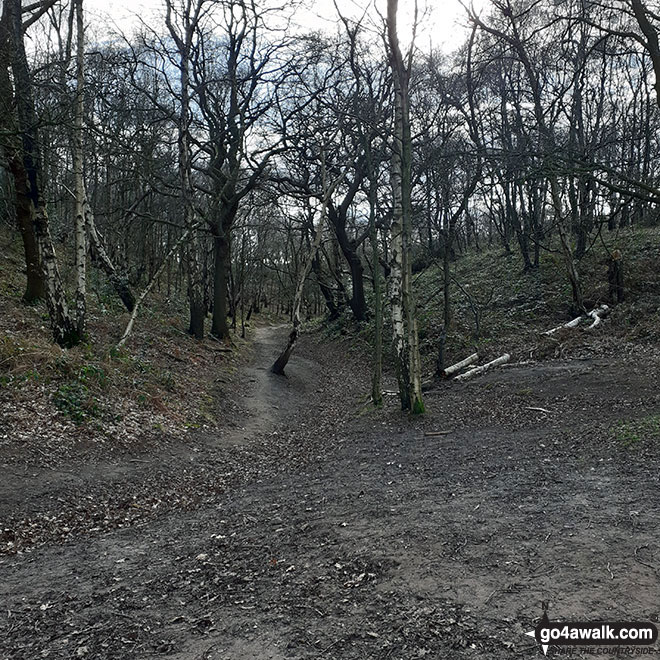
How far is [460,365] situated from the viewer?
14.1 metres

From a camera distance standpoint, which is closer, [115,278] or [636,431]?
[636,431]

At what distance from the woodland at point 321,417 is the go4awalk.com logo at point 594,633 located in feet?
0.33

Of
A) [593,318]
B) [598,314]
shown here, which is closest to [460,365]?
[593,318]

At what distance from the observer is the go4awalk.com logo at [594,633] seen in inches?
113

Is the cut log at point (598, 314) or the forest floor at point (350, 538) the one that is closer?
the forest floor at point (350, 538)

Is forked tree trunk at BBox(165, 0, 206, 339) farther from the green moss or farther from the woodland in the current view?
the green moss

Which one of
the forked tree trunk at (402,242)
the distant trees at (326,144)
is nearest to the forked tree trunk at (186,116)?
the distant trees at (326,144)

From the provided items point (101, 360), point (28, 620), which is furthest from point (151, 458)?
point (28, 620)

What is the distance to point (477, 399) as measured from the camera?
1109cm

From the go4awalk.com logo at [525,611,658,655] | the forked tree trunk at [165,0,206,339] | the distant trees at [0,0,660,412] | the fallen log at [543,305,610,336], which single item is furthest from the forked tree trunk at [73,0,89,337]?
the fallen log at [543,305,610,336]

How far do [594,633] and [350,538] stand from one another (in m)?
2.36

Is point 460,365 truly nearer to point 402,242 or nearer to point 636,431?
point 402,242

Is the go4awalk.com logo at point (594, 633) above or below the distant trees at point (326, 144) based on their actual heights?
below

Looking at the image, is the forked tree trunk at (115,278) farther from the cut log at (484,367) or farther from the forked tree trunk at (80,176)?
the cut log at (484,367)
